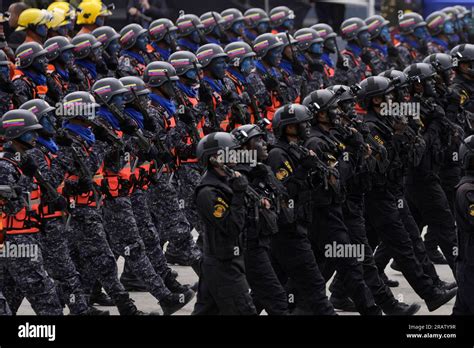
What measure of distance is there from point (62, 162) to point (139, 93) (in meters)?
1.60

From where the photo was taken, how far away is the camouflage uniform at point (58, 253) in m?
13.6

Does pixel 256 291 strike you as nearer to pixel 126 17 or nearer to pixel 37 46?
pixel 37 46

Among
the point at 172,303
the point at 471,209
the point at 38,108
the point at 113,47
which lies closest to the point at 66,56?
the point at 113,47

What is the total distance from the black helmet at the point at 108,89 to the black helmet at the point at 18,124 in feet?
5.00

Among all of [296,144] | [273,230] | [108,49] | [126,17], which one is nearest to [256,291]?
[273,230]

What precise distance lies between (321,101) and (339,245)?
4.63ft

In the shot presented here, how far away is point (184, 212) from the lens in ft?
53.9

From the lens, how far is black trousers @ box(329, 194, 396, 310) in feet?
47.2

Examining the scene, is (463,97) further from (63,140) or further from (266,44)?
(63,140)

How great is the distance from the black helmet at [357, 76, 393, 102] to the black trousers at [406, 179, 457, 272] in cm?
130

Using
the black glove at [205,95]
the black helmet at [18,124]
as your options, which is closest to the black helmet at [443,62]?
the black glove at [205,95]

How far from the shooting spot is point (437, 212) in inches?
630

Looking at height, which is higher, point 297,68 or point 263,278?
point 297,68

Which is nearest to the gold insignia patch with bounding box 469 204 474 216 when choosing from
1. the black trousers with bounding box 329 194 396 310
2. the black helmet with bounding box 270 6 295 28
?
the black trousers with bounding box 329 194 396 310
